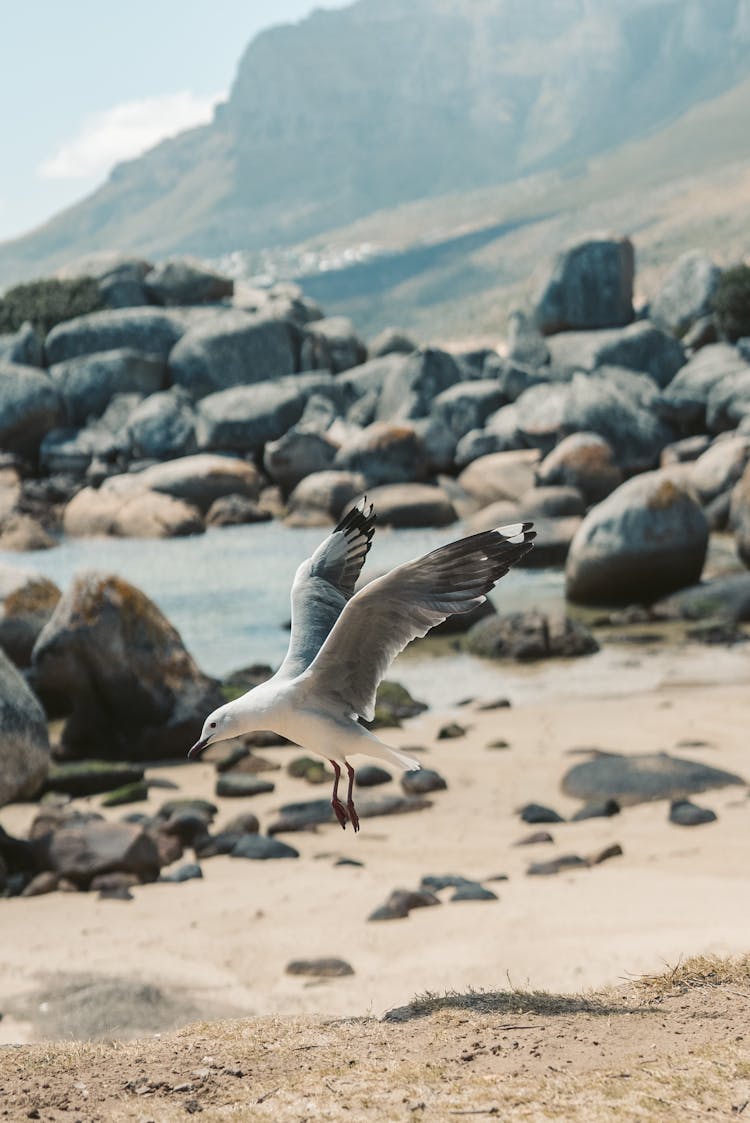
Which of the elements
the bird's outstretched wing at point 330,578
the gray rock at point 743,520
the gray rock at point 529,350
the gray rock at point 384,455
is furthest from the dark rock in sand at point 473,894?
the gray rock at point 529,350

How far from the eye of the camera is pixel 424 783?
43.6ft

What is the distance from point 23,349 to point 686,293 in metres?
23.3

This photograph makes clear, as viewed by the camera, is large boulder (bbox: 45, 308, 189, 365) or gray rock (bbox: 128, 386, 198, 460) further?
large boulder (bbox: 45, 308, 189, 365)

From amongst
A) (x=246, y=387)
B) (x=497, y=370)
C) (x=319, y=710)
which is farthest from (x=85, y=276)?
(x=319, y=710)

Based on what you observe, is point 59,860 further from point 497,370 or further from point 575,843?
point 497,370

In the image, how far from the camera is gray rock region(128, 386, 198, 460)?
144 ft

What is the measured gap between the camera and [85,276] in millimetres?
54969

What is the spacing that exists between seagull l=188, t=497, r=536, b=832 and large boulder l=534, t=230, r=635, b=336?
44.5 metres

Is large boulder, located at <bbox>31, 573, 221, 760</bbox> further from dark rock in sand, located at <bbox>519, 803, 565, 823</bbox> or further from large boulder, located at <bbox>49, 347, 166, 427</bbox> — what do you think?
large boulder, located at <bbox>49, 347, 166, 427</bbox>

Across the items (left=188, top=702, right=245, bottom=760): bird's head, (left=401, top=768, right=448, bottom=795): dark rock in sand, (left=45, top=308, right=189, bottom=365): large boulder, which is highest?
(left=45, top=308, right=189, bottom=365): large boulder

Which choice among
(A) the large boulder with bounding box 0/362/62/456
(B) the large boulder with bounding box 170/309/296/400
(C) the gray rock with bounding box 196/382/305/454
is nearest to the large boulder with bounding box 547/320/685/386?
(C) the gray rock with bounding box 196/382/305/454

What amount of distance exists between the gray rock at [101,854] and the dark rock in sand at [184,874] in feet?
0.36

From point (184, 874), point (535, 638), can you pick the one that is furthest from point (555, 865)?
point (535, 638)

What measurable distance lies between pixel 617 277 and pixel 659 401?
955cm
